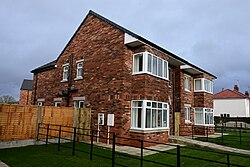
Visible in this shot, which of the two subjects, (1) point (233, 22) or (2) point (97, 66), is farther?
(1) point (233, 22)

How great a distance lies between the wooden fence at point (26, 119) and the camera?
31.9ft

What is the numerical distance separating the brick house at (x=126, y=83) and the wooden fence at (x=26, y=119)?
208cm

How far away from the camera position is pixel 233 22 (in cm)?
1742

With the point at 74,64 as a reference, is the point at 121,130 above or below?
below

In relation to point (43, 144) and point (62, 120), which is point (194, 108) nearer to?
point (62, 120)

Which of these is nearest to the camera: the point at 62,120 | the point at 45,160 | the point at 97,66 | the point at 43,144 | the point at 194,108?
the point at 45,160

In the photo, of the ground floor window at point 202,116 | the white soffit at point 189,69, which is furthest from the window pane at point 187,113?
the white soffit at point 189,69

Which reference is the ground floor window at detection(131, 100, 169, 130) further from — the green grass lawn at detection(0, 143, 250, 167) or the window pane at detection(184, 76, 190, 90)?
the window pane at detection(184, 76, 190, 90)

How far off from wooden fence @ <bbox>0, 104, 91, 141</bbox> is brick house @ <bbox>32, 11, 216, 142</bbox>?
208 cm

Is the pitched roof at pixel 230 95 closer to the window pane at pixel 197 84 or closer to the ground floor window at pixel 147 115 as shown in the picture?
the window pane at pixel 197 84

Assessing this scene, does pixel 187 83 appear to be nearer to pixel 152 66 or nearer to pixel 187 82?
pixel 187 82

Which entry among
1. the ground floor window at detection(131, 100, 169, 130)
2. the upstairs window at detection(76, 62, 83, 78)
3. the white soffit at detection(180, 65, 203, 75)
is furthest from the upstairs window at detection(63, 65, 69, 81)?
the white soffit at detection(180, 65, 203, 75)

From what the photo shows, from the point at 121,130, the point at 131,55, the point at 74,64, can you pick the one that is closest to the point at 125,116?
the point at 121,130

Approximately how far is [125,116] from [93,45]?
6.07 m
